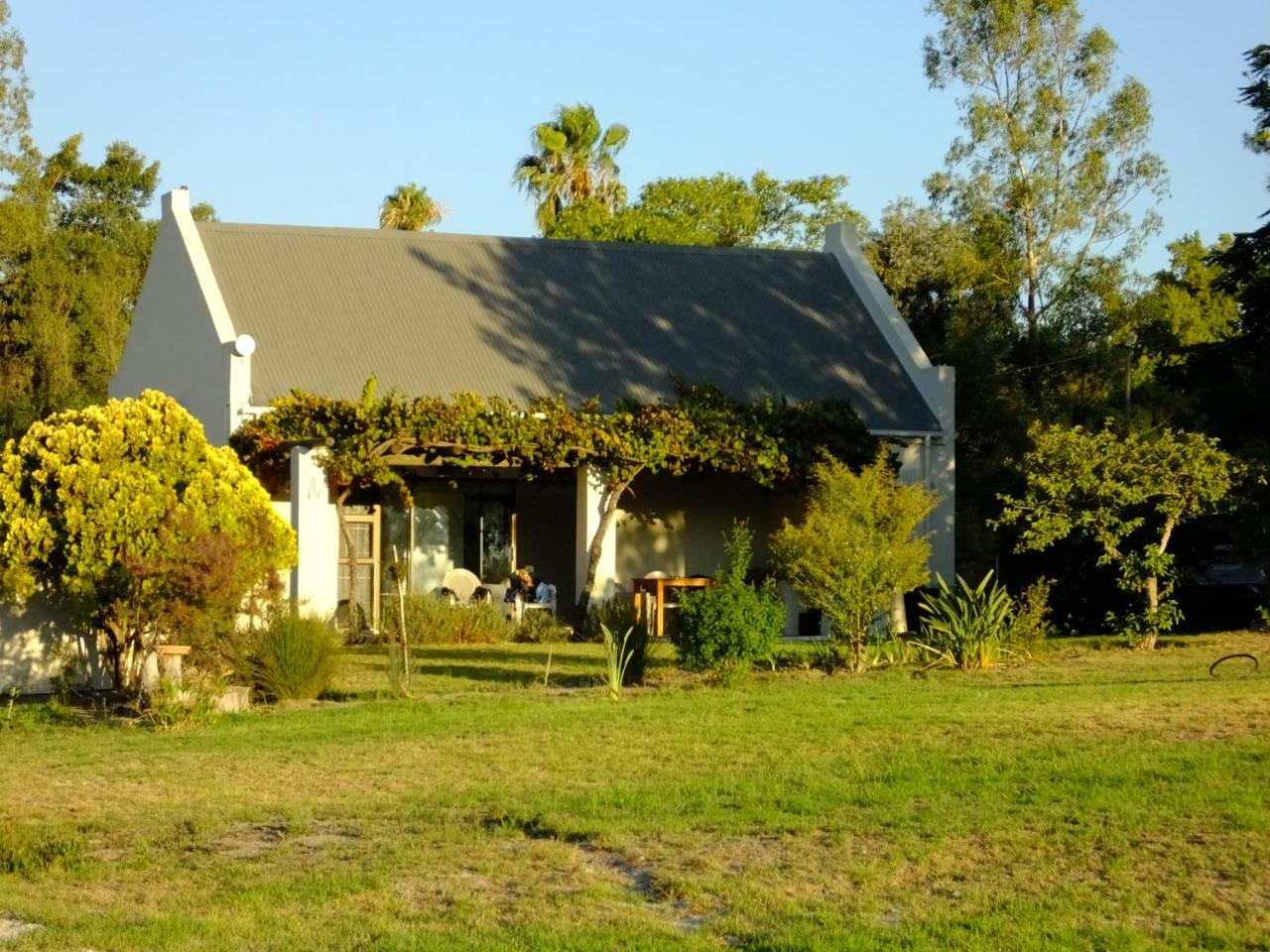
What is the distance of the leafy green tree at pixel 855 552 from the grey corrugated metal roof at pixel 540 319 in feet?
27.6

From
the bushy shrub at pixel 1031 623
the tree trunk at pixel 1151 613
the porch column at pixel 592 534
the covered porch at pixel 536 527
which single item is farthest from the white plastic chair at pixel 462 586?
the tree trunk at pixel 1151 613

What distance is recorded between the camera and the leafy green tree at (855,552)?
57.7ft

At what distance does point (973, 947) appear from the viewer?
701 cm

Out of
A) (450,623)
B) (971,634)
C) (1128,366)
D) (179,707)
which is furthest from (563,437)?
(1128,366)

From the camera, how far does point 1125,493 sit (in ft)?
65.9

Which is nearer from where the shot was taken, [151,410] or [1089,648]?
[151,410]

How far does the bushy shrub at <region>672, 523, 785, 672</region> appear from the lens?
1681 cm

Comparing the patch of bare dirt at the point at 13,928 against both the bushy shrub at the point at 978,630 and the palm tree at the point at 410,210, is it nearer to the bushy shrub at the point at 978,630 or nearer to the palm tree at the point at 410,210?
the bushy shrub at the point at 978,630

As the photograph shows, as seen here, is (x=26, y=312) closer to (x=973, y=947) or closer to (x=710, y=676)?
(x=710, y=676)

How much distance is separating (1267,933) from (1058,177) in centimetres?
3162

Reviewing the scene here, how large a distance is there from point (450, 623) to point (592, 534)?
105 inches

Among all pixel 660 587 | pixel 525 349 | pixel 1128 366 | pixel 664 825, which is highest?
pixel 1128 366

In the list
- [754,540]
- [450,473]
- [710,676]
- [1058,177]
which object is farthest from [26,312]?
[710,676]

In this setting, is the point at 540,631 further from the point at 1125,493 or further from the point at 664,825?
the point at 664,825
